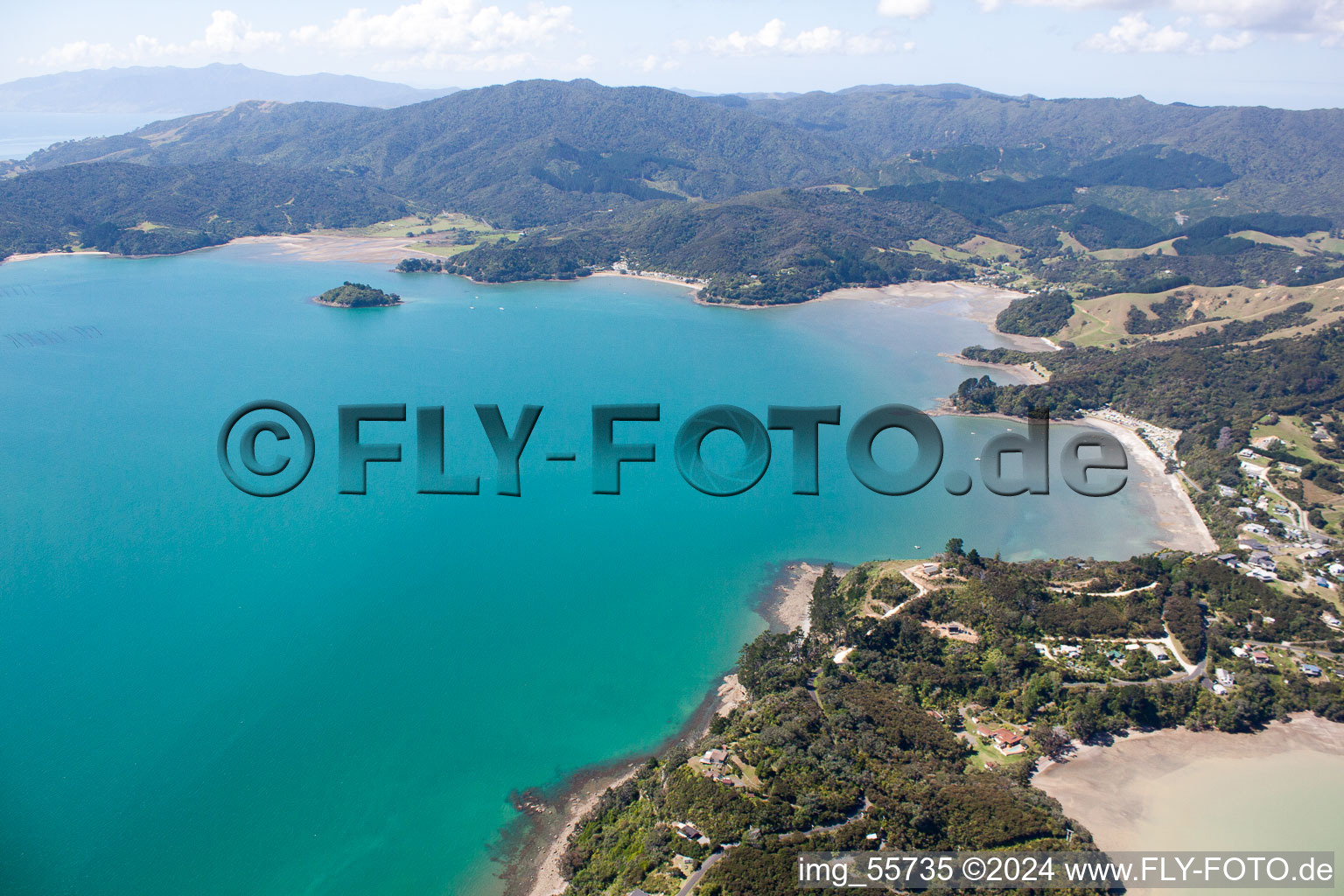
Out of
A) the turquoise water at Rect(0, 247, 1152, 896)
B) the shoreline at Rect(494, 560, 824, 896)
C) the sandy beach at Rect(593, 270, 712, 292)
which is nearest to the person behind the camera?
the shoreline at Rect(494, 560, 824, 896)

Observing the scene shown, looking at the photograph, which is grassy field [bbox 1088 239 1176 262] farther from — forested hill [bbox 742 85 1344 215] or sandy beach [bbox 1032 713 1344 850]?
sandy beach [bbox 1032 713 1344 850]

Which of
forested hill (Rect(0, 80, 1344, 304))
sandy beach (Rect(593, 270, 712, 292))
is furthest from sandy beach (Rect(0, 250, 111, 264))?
sandy beach (Rect(593, 270, 712, 292))

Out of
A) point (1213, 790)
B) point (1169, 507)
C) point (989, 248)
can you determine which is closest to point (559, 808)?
point (1213, 790)

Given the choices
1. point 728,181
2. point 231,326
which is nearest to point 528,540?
point 231,326

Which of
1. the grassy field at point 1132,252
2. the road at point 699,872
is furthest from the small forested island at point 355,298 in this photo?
the grassy field at point 1132,252

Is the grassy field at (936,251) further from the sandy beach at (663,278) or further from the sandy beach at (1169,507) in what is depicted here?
the sandy beach at (1169,507)

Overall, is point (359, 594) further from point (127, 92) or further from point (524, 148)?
point (127, 92)
